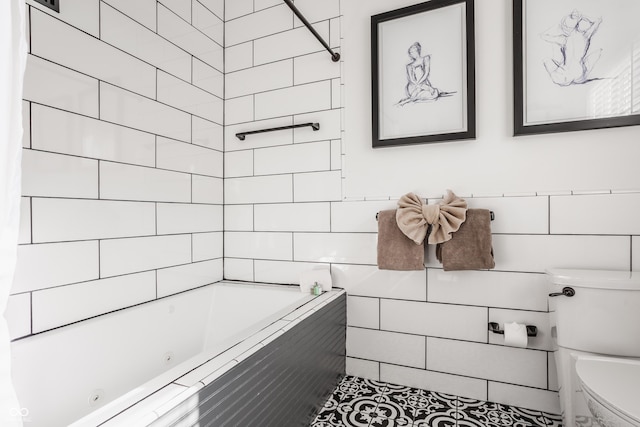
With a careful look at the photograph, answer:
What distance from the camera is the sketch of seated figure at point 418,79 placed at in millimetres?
1637

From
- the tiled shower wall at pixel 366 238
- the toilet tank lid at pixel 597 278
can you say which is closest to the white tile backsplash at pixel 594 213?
the tiled shower wall at pixel 366 238

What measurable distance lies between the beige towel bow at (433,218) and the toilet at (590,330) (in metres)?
0.40

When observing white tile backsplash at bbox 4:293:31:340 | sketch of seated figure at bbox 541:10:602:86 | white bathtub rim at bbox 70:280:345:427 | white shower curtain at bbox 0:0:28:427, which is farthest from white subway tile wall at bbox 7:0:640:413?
white shower curtain at bbox 0:0:28:427

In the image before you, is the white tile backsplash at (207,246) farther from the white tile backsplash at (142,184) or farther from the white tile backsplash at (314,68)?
the white tile backsplash at (314,68)

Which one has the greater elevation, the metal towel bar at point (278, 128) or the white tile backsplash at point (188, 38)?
the white tile backsplash at point (188, 38)

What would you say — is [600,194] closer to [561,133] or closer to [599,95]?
[561,133]

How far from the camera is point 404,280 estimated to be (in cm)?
168

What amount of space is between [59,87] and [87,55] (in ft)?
0.62

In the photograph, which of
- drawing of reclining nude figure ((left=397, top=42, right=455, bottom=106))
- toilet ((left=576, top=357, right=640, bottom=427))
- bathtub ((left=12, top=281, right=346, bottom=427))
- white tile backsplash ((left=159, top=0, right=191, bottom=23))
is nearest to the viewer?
bathtub ((left=12, top=281, right=346, bottom=427))

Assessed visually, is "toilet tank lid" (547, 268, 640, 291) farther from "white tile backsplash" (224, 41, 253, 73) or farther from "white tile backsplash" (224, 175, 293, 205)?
"white tile backsplash" (224, 41, 253, 73)

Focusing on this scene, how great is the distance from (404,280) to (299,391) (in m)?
0.71

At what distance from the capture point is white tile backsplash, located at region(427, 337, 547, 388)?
1478mm

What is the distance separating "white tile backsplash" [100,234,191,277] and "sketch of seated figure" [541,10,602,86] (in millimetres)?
1876

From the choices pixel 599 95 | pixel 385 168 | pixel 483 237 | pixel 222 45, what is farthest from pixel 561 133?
pixel 222 45
